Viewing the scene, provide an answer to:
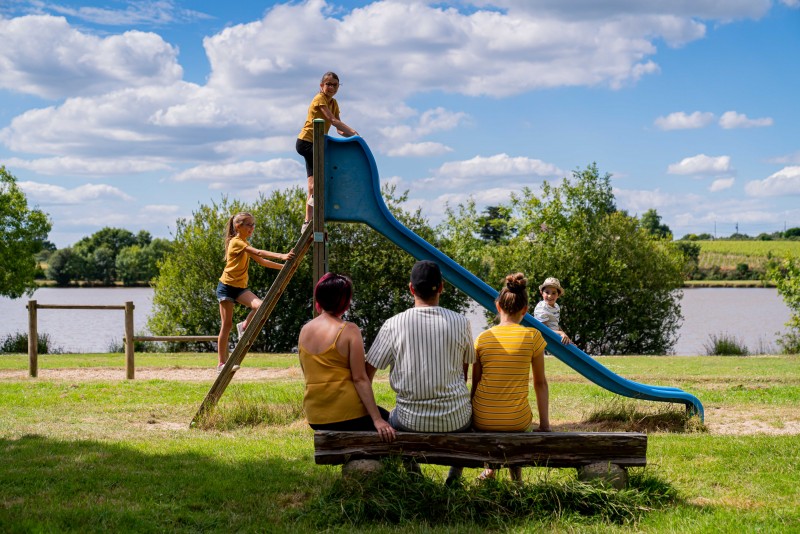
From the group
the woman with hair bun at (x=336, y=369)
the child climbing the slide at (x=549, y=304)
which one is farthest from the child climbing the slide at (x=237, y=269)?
the woman with hair bun at (x=336, y=369)

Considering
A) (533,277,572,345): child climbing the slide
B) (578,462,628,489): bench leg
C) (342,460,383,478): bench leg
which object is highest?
(533,277,572,345): child climbing the slide

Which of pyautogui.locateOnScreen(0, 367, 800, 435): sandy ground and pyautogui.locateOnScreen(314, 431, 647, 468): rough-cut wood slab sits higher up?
pyautogui.locateOnScreen(314, 431, 647, 468): rough-cut wood slab

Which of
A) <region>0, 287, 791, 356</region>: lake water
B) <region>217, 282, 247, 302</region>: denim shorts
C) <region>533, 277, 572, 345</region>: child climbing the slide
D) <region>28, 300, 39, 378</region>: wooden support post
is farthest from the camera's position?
<region>0, 287, 791, 356</region>: lake water

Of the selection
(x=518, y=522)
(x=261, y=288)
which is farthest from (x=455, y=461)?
(x=261, y=288)

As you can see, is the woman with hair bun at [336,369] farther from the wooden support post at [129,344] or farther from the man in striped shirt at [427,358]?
the wooden support post at [129,344]

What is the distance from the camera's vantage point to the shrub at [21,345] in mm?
22312

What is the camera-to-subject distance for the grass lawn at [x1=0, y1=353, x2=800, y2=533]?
4445 mm

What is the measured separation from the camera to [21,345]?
22.7m

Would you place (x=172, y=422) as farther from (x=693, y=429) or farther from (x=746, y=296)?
(x=746, y=296)

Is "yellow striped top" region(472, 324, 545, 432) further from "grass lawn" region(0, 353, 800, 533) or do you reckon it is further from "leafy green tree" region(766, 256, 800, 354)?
"leafy green tree" region(766, 256, 800, 354)

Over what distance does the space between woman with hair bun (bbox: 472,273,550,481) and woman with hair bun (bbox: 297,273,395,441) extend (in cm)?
63

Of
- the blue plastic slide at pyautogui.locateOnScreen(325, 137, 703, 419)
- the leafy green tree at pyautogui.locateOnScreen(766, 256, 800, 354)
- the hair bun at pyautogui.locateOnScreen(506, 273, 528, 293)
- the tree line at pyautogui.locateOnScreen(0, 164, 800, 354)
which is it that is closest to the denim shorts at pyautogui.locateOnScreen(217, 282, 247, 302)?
the blue plastic slide at pyautogui.locateOnScreen(325, 137, 703, 419)

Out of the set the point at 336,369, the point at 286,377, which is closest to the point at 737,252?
the point at 286,377

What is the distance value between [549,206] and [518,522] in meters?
21.7
